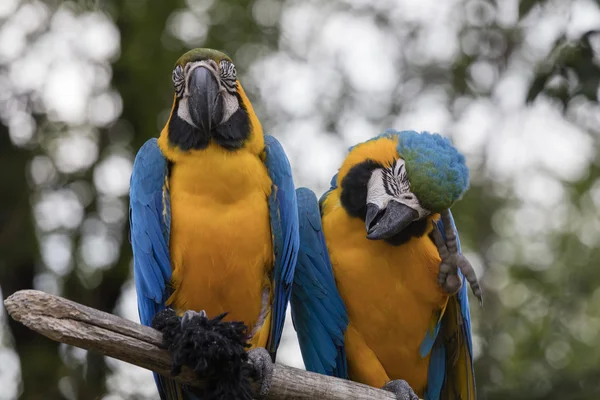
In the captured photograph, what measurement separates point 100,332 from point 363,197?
1.78 meters

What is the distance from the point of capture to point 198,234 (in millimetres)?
3648

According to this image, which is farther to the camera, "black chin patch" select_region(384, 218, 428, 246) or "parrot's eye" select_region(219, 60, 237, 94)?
"black chin patch" select_region(384, 218, 428, 246)

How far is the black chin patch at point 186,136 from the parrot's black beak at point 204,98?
5cm

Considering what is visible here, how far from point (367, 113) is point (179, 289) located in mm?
6160

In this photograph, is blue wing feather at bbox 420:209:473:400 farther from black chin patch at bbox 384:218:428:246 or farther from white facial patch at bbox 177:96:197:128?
white facial patch at bbox 177:96:197:128

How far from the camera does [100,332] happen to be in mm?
2846

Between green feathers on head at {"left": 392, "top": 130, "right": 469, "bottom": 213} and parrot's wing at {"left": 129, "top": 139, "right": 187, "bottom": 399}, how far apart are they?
1.33 m

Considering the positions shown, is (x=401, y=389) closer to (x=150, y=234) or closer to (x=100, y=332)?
(x=150, y=234)

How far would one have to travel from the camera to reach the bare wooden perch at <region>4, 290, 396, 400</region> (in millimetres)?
2670

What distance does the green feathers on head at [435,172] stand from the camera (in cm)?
382

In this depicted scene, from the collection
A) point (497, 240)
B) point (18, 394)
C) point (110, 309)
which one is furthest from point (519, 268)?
point (18, 394)

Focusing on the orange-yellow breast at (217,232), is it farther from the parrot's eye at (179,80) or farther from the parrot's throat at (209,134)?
the parrot's eye at (179,80)

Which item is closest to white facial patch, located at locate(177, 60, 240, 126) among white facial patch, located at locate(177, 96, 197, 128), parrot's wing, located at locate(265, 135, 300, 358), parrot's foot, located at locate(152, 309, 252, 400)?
white facial patch, located at locate(177, 96, 197, 128)

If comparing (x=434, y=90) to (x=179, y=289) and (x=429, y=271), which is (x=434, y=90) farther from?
(x=179, y=289)
